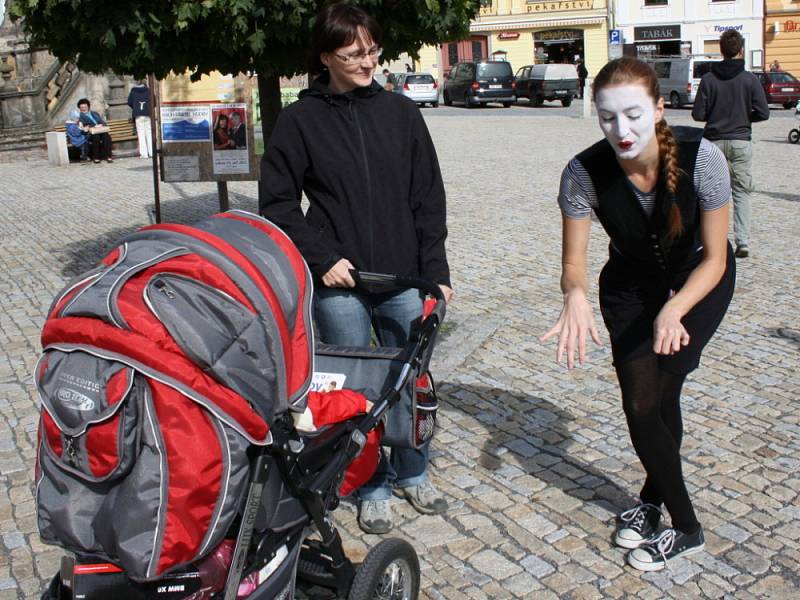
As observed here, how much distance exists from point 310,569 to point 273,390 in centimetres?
84

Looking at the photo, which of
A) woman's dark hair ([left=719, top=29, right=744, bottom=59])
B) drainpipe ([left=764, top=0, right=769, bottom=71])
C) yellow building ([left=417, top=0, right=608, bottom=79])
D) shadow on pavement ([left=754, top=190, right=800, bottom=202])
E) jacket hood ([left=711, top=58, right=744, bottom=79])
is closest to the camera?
woman's dark hair ([left=719, top=29, right=744, bottom=59])

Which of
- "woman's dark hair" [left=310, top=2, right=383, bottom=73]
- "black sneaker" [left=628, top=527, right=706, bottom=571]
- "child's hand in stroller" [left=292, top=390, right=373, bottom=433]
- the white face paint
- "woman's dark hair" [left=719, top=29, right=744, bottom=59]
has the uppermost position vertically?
"woman's dark hair" [left=719, top=29, right=744, bottom=59]

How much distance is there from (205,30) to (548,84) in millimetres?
32707

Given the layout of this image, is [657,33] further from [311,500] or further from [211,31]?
[311,500]

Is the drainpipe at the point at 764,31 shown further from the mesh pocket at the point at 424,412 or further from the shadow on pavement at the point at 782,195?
the mesh pocket at the point at 424,412

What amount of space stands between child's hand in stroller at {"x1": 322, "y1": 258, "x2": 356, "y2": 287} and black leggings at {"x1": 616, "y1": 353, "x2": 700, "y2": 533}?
109cm

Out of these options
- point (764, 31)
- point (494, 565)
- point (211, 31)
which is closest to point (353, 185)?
point (494, 565)

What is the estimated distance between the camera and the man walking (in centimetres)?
925

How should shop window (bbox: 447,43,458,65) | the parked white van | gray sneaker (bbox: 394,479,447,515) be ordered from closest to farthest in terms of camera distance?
1. gray sneaker (bbox: 394,479,447,515)
2. the parked white van
3. shop window (bbox: 447,43,458,65)

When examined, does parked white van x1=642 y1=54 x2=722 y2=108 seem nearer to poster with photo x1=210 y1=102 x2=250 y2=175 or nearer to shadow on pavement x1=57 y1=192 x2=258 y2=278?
shadow on pavement x1=57 y1=192 x2=258 y2=278

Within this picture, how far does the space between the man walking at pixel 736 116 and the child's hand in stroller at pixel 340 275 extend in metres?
6.27

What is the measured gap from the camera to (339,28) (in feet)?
12.5

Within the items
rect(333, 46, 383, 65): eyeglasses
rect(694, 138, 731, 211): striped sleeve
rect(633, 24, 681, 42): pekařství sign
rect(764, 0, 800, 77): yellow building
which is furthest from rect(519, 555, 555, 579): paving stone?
rect(633, 24, 681, 42): pekařství sign

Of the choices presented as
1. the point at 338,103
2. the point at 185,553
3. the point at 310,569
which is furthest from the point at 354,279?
the point at 185,553
